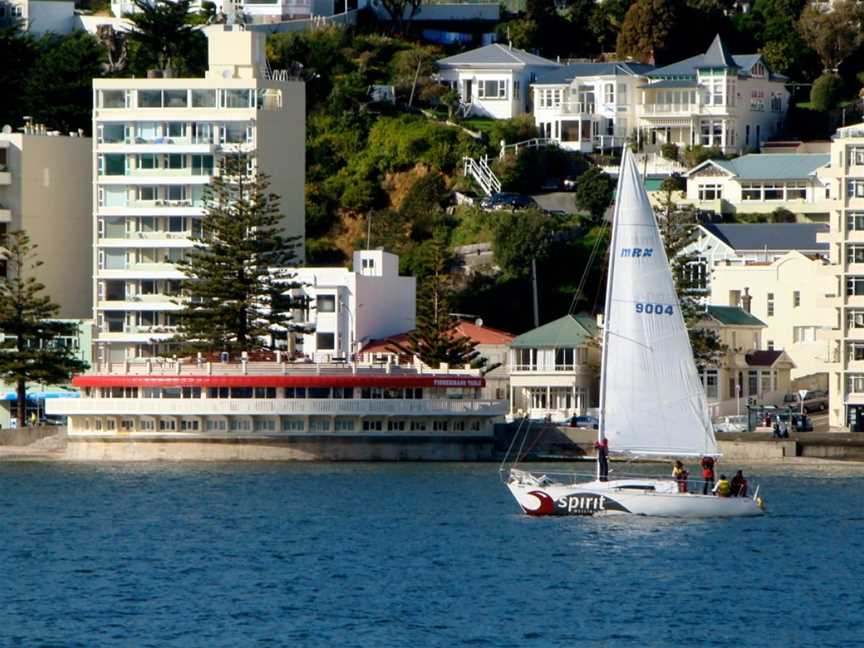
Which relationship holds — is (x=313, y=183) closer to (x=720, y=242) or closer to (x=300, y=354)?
(x=720, y=242)

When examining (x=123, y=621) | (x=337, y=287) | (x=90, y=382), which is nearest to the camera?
(x=123, y=621)

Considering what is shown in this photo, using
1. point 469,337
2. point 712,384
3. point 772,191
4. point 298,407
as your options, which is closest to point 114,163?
point 469,337

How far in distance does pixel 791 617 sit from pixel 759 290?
244ft

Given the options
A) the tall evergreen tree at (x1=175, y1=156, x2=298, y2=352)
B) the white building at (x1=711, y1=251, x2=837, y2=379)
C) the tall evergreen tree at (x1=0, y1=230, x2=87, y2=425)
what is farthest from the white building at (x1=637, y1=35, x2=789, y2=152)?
the tall evergreen tree at (x1=0, y1=230, x2=87, y2=425)

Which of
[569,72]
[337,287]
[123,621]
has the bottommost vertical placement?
[123,621]

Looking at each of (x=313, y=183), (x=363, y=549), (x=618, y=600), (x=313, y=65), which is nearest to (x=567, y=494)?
(x=363, y=549)

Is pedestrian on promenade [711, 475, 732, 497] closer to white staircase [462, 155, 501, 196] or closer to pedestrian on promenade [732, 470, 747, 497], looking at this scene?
pedestrian on promenade [732, 470, 747, 497]

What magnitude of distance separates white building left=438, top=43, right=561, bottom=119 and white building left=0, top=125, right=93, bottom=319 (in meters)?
34.7

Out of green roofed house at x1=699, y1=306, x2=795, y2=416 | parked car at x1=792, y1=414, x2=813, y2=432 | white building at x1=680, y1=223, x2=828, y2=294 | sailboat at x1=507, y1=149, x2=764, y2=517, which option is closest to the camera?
sailboat at x1=507, y1=149, x2=764, y2=517

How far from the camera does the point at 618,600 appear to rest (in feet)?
216

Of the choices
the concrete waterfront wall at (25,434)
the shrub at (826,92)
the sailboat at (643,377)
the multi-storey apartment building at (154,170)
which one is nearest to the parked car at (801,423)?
the multi-storey apartment building at (154,170)

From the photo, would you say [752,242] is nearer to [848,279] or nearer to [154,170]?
[848,279]

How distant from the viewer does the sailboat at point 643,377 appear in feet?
265

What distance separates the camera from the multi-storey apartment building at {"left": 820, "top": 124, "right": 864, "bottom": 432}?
11825cm
